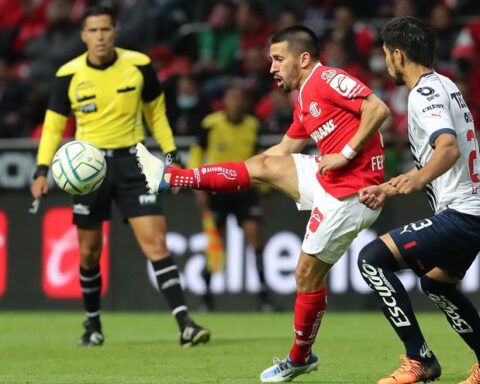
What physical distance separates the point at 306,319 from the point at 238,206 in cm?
655

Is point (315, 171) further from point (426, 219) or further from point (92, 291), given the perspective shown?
point (92, 291)

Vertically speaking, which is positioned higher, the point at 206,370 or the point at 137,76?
the point at 137,76

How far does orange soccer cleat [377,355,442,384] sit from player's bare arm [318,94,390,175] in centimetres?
121

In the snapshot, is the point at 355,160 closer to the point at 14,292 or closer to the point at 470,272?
the point at 470,272

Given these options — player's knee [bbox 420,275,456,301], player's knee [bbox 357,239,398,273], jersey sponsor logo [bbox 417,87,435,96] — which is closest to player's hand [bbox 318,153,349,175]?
player's knee [bbox 357,239,398,273]

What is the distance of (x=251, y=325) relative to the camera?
12.1 meters

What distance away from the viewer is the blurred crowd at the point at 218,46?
1571cm

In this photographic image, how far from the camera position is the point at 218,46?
1777 cm

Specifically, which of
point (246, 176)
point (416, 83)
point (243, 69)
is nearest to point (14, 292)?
point (243, 69)

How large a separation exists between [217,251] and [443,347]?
190 inches

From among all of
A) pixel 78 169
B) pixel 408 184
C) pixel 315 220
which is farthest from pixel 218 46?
pixel 408 184

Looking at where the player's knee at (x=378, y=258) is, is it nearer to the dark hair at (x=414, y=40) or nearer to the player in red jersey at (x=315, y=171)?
the player in red jersey at (x=315, y=171)

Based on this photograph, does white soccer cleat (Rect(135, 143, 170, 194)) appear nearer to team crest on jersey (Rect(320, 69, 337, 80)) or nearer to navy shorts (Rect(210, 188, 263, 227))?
team crest on jersey (Rect(320, 69, 337, 80))

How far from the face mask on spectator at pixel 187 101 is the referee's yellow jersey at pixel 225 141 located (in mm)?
1900
